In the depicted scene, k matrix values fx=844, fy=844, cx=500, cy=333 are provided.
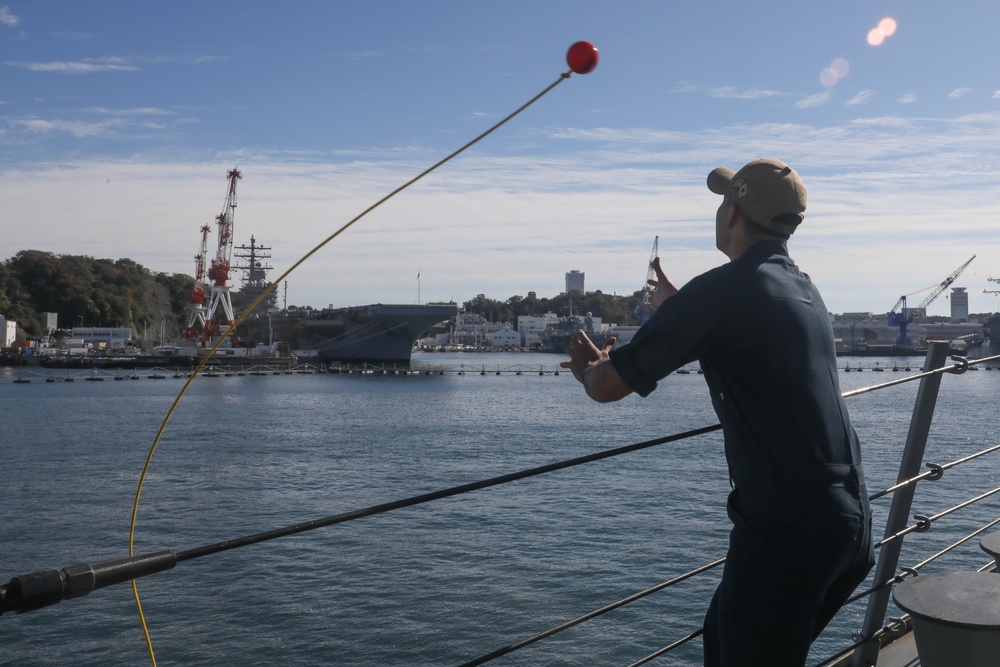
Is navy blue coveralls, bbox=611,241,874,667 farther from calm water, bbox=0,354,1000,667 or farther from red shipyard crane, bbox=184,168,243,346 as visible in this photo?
red shipyard crane, bbox=184,168,243,346

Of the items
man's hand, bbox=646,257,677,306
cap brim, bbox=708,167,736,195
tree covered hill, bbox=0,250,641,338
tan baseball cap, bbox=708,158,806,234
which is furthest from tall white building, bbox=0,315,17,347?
tan baseball cap, bbox=708,158,806,234

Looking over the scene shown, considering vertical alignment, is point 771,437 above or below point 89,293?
below

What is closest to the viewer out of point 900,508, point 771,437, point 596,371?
point 771,437

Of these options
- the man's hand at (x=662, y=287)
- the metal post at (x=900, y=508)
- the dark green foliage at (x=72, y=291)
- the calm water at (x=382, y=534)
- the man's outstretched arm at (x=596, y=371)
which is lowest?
the calm water at (x=382, y=534)

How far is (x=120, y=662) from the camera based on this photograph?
8.80 m

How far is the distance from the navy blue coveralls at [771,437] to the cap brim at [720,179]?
20 centimetres

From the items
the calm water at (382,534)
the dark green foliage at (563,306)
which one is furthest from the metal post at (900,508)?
the dark green foliage at (563,306)

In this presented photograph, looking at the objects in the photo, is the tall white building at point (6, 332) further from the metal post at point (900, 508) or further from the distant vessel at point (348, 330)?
the metal post at point (900, 508)

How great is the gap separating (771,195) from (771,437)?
1.42 feet

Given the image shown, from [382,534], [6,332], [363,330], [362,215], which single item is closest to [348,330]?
[363,330]

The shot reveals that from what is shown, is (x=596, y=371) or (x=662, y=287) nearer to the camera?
(x=596, y=371)

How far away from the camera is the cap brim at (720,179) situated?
159cm

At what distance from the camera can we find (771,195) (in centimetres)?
150

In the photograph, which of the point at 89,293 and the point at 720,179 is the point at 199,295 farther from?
the point at 720,179
